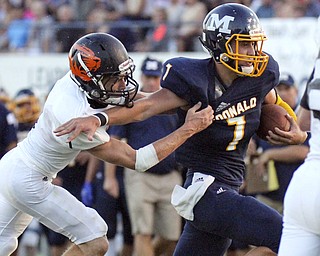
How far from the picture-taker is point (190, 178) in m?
5.02

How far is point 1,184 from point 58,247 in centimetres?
329

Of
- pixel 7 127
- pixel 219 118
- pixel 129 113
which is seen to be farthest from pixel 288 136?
pixel 7 127

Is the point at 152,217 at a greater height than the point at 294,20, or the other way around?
the point at 294,20

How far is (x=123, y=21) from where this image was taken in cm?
1127

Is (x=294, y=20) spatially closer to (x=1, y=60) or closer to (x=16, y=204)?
(x=1, y=60)

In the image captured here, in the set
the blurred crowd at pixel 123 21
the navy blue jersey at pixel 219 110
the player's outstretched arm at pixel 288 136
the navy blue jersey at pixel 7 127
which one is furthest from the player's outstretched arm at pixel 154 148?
the blurred crowd at pixel 123 21

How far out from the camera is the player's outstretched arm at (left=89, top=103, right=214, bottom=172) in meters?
4.78

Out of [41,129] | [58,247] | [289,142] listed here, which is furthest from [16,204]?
[58,247]

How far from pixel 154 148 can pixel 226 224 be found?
0.59 metres

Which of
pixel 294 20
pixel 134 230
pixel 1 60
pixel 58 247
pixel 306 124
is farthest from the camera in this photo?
pixel 1 60

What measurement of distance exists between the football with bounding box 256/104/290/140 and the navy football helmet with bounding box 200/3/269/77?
30 centimetres

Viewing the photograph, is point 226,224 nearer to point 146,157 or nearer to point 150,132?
point 146,157

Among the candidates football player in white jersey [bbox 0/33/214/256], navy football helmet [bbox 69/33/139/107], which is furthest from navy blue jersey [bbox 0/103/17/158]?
navy football helmet [bbox 69/33/139/107]

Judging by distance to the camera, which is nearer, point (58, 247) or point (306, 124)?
point (306, 124)
